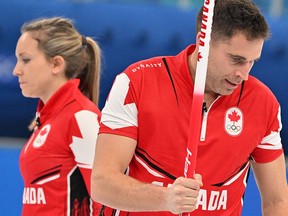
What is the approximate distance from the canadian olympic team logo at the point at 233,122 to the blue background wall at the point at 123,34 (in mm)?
2655

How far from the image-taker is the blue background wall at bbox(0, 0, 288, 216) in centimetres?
522

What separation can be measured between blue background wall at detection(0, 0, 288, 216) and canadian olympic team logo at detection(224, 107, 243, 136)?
→ 265 centimetres

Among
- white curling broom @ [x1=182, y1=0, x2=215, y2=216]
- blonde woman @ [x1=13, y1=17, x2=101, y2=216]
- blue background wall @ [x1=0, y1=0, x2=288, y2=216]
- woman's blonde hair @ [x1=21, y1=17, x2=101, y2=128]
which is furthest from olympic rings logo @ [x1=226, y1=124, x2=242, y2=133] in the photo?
blue background wall @ [x1=0, y1=0, x2=288, y2=216]

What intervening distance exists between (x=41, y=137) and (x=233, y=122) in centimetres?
83

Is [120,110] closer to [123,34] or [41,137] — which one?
[41,137]

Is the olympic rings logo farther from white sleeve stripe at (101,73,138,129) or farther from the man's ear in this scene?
the man's ear

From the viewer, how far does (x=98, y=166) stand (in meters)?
2.39

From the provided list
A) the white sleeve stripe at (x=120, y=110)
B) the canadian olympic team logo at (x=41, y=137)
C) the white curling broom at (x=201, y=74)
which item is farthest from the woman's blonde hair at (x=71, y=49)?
the white curling broom at (x=201, y=74)

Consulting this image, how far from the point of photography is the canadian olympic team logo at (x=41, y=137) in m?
3.06

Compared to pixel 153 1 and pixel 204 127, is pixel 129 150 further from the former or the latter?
pixel 153 1

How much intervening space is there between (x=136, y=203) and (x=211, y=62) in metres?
0.43

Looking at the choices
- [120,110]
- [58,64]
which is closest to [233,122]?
[120,110]

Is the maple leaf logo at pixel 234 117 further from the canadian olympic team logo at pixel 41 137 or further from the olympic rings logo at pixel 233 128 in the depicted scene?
the canadian olympic team logo at pixel 41 137

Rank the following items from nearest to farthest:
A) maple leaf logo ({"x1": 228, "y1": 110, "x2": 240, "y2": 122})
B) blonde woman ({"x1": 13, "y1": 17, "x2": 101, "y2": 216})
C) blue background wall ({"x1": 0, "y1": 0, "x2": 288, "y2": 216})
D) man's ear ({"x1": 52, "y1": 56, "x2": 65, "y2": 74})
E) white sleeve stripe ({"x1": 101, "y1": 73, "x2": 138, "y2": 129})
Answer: white sleeve stripe ({"x1": 101, "y1": 73, "x2": 138, "y2": 129}) < maple leaf logo ({"x1": 228, "y1": 110, "x2": 240, "y2": 122}) < blonde woman ({"x1": 13, "y1": 17, "x2": 101, "y2": 216}) < man's ear ({"x1": 52, "y1": 56, "x2": 65, "y2": 74}) < blue background wall ({"x1": 0, "y1": 0, "x2": 288, "y2": 216})
